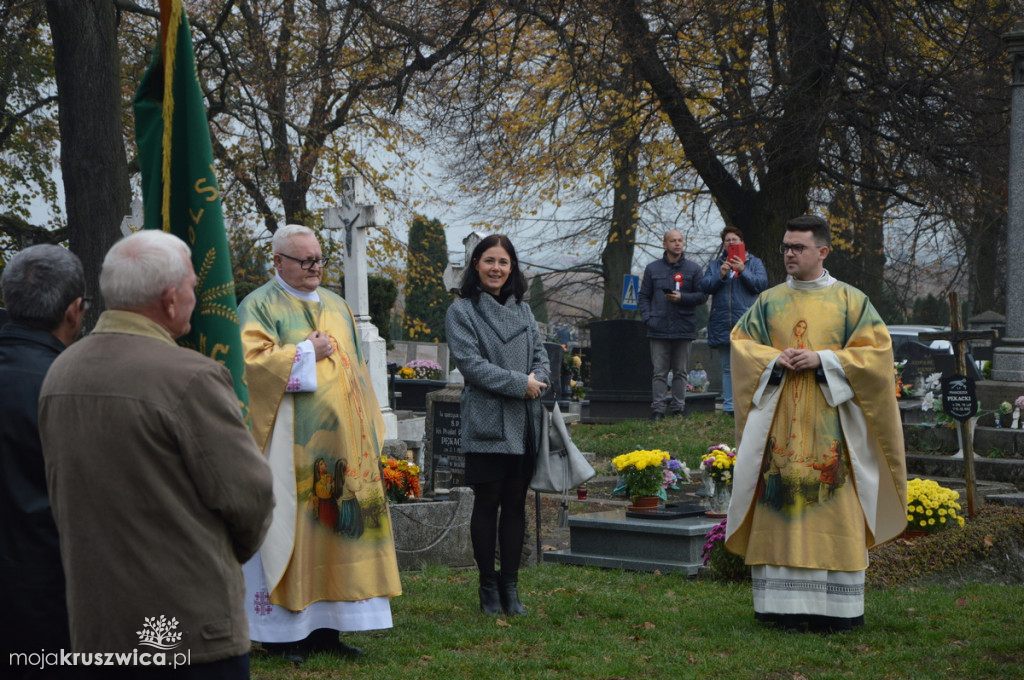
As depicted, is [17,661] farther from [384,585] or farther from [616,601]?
[616,601]

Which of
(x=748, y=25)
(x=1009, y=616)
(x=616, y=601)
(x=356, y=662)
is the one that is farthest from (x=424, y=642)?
(x=748, y=25)

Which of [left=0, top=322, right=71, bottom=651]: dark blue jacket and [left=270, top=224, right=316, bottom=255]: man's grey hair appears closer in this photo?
[left=0, top=322, right=71, bottom=651]: dark blue jacket

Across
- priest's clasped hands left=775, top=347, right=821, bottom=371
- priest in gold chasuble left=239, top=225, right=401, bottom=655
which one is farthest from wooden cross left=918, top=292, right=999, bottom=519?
priest in gold chasuble left=239, top=225, right=401, bottom=655

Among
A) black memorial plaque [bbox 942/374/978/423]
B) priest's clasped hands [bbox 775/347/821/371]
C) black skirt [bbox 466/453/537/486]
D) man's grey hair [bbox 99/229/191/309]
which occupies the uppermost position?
man's grey hair [bbox 99/229/191/309]

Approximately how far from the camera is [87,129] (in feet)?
34.0

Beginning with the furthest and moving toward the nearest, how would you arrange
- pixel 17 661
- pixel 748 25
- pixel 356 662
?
pixel 748 25 → pixel 356 662 → pixel 17 661

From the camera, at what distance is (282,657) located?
538 cm

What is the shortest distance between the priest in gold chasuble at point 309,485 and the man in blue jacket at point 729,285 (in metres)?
7.57

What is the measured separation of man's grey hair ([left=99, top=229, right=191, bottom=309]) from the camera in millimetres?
2885

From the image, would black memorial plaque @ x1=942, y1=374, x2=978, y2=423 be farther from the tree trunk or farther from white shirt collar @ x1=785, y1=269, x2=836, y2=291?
the tree trunk

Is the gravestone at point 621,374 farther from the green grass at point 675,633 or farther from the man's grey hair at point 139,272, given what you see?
the man's grey hair at point 139,272

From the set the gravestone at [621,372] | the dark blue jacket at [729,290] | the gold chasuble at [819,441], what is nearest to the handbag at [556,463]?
the gold chasuble at [819,441]

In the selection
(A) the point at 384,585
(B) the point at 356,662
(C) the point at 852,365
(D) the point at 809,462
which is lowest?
(B) the point at 356,662

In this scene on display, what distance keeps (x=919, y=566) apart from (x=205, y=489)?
582 cm
